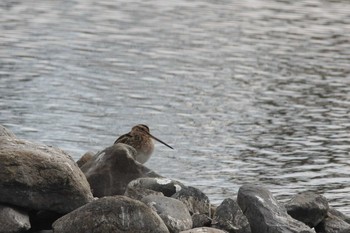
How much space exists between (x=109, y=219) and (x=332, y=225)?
3150mm

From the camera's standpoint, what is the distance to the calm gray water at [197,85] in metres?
20.2

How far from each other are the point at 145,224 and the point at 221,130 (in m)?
10.3

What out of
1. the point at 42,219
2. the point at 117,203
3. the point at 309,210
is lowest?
the point at 309,210

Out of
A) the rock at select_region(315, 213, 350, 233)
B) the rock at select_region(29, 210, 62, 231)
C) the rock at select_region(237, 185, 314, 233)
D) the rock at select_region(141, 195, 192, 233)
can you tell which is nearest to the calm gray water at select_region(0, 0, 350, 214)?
the rock at select_region(315, 213, 350, 233)

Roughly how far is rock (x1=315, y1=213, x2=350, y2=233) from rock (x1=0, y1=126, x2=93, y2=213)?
2934 millimetres

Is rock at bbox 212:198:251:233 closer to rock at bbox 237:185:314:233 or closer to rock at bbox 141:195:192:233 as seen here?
rock at bbox 237:185:314:233

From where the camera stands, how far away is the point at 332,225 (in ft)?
47.6

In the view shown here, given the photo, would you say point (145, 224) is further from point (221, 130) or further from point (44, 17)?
point (44, 17)

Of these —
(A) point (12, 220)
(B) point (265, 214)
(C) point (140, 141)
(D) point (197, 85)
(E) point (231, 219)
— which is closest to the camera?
(A) point (12, 220)

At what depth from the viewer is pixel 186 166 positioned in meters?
19.7

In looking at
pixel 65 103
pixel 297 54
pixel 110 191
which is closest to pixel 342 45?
pixel 297 54

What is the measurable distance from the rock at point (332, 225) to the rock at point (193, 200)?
1.37m

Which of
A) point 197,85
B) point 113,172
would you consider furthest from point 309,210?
point 197,85

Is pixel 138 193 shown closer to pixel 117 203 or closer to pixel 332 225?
pixel 117 203
